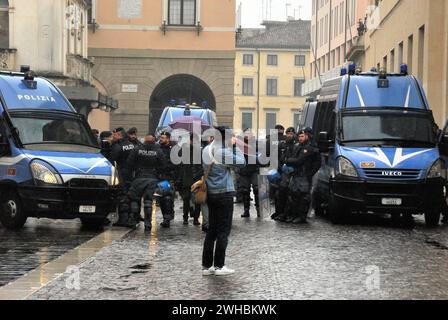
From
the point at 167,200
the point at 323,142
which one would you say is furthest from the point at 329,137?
A: the point at 167,200

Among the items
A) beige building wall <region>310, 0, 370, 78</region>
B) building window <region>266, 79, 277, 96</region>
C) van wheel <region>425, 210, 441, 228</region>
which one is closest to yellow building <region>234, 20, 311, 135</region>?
building window <region>266, 79, 277, 96</region>

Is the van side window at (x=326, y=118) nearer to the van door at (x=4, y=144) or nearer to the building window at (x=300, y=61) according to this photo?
the van door at (x=4, y=144)

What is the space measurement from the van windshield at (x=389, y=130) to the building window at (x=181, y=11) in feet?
110

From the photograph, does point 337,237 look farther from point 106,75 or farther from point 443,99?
point 106,75

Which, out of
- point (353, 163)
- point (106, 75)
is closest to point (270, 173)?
point (353, 163)

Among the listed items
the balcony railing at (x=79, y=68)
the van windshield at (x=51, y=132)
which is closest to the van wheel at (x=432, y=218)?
the van windshield at (x=51, y=132)

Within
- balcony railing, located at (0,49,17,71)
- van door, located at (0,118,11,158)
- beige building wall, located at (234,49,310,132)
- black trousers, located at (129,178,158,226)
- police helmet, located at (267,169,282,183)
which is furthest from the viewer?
beige building wall, located at (234,49,310,132)

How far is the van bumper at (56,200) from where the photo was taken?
56.3 ft

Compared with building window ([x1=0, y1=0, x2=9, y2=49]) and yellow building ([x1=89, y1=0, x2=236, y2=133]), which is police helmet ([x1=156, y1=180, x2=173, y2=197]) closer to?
building window ([x1=0, y1=0, x2=9, y2=49])

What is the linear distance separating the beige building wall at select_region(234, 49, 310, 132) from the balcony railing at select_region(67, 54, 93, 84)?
6671 cm

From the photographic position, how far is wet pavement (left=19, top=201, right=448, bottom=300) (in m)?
10.6

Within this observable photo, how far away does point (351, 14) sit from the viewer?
230 ft

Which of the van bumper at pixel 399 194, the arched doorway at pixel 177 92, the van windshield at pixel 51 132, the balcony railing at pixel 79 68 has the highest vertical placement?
the balcony railing at pixel 79 68

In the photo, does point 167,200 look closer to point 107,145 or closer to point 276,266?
point 107,145
